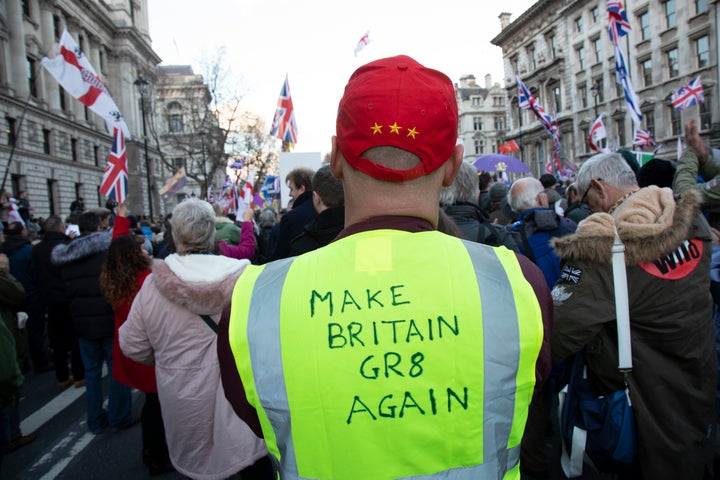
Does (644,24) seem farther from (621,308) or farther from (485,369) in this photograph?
(485,369)

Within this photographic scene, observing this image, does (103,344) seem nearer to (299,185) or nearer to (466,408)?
(299,185)

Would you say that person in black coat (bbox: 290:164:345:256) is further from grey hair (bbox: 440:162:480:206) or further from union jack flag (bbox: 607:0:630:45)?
union jack flag (bbox: 607:0:630:45)

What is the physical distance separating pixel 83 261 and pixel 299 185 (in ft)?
8.02

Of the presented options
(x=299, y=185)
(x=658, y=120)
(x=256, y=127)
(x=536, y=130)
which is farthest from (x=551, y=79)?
(x=299, y=185)

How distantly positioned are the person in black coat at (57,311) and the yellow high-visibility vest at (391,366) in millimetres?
6296

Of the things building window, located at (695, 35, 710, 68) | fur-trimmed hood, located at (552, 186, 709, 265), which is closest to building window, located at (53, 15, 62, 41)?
building window, located at (695, 35, 710, 68)

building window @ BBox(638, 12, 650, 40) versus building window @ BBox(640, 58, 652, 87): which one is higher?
building window @ BBox(638, 12, 650, 40)

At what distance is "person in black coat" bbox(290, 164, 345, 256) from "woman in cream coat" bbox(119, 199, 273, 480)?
48 cm

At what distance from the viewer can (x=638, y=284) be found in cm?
239

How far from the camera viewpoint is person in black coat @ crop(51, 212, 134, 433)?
17.0 ft

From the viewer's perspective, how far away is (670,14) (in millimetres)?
33125

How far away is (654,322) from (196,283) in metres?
2.50

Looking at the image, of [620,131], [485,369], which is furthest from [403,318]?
[620,131]

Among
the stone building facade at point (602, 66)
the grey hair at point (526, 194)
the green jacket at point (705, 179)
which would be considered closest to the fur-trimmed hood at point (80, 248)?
the grey hair at point (526, 194)
